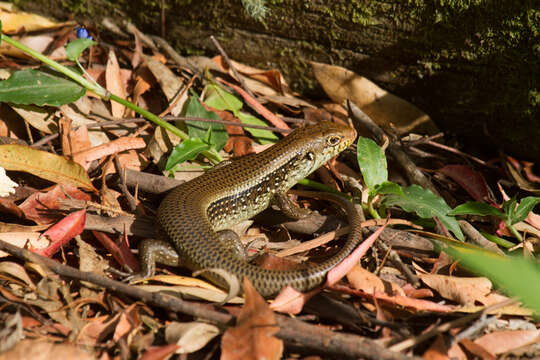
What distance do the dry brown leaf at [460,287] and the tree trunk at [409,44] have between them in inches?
69.2

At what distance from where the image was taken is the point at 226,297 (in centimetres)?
299

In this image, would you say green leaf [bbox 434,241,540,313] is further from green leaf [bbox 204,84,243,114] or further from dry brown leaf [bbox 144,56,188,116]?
dry brown leaf [bbox 144,56,188,116]

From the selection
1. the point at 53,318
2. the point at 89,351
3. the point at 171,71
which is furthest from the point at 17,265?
the point at 171,71

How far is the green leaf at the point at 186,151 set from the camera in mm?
3877

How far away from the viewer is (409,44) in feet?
13.7

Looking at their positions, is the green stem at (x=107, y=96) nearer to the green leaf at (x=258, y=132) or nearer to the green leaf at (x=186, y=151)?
the green leaf at (x=186, y=151)

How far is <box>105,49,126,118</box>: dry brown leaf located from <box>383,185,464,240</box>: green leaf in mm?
2570

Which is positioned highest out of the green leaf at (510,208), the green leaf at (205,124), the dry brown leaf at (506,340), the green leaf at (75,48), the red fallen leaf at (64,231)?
the green leaf at (75,48)

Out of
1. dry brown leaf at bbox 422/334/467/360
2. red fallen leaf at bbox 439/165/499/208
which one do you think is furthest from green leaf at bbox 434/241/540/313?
red fallen leaf at bbox 439/165/499/208

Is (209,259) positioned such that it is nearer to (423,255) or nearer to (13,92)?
(423,255)

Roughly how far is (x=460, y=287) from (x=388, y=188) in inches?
32.8

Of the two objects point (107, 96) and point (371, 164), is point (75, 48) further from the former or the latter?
point (371, 164)

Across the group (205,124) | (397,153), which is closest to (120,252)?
(205,124)

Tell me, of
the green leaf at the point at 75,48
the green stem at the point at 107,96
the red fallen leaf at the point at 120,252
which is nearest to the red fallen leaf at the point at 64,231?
the red fallen leaf at the point at 120,252
